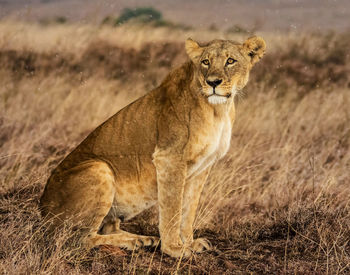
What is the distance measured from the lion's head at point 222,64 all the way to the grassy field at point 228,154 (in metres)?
0.46

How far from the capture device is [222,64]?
4.90 metres

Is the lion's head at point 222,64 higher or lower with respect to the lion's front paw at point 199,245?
higher

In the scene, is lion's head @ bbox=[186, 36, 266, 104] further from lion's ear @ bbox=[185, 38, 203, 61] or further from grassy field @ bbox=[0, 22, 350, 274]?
grassy field @ bbox=[0, 22, 350, 274]

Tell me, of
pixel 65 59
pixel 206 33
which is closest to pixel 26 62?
pixel 65 59

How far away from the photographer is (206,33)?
56.0 feet

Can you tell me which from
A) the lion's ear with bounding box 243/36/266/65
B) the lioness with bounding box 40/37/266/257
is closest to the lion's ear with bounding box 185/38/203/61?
the lioness with bounding box 40/37/266/257

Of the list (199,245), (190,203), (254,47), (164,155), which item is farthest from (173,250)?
(254,47)

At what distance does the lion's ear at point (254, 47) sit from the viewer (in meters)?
5.15

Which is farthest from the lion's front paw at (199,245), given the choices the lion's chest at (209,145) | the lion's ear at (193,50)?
the lion's ear at (193,50)

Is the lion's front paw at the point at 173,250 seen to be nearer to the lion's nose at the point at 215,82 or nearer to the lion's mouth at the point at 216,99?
the lion's mouth at the point at 216,99

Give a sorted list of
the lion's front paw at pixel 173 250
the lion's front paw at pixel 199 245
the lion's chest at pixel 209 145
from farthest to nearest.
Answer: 1. the lion's front paw at pixel 199 245
2. the lion's front paw at pixel 173 250
3. the lion's chest at pixel 209 145

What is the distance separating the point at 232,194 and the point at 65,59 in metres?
9.37

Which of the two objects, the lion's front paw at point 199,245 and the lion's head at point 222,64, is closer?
Answer: the lion's head at point 222,64

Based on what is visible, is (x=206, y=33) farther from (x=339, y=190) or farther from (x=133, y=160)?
(x=133, y=160)
